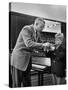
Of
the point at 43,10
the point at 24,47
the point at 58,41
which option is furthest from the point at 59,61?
the point at 43,10

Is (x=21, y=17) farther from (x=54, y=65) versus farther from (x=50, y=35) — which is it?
(x=54, y=65)

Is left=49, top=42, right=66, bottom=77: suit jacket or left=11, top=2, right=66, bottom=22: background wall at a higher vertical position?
left=11, top=2, right=66, bottom=22: background wall

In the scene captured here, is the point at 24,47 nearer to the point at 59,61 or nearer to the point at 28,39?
the point at 28,39

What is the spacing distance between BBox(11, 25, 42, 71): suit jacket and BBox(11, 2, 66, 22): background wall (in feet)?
0.69

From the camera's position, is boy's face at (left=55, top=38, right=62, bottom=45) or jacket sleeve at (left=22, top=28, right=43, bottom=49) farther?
boy's face at (left=55, top=38, right=62, bottom=45)

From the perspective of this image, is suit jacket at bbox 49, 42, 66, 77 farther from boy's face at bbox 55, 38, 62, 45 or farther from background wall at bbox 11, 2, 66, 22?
background wall at bbox 11, 2, 66, 22

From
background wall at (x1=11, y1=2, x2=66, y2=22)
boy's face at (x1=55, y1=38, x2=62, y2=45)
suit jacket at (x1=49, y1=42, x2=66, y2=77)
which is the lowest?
suit jacket at (x1=49, y1=42, x2=66, y2=77)


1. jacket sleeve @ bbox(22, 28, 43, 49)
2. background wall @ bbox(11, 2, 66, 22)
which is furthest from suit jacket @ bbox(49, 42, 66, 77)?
background wall @ bbox(11, 2, 66, 22)

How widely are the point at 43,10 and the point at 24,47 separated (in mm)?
563

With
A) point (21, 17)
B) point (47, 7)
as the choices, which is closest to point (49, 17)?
point (47, 7)

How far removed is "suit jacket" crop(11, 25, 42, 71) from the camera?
2.80 m

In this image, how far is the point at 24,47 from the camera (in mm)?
2824

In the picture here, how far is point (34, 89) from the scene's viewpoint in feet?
9.31

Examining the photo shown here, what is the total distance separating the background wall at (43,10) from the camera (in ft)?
9.18
